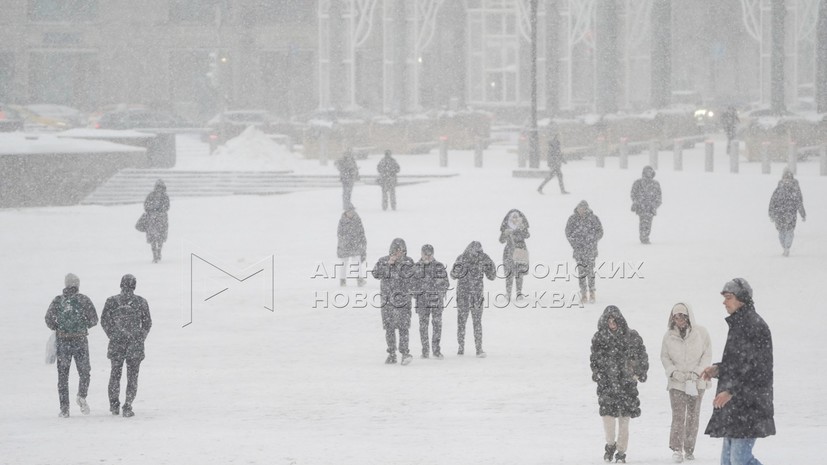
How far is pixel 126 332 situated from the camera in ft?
41.8

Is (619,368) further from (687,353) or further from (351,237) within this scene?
(351,237)

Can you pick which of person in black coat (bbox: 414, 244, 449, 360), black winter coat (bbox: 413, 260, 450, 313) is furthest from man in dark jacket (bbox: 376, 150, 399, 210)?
black winter coat (bbox: 413, 260, 450, 313)

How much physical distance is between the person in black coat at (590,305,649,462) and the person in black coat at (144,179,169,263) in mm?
13893

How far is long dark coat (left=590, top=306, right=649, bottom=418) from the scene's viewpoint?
10195 millimetres

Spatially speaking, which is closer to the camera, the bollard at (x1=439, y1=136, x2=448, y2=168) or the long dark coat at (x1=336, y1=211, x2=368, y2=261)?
the long dark coat at (x1=336, y1=211, x2=368, y2=261)

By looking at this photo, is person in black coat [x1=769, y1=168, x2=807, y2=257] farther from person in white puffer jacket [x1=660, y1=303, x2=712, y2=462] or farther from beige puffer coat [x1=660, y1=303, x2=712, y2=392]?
beige puffer coat [x1=660, y1=303, x2=712, y2=392]

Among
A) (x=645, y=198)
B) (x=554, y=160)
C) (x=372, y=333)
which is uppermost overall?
(x=554, y=160)

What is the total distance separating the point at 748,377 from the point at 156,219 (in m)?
15.9

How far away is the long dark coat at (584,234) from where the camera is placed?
736 inches

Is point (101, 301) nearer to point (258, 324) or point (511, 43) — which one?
point (258, 324)

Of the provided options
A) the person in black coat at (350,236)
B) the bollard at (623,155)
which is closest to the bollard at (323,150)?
the bollard at (623,155)

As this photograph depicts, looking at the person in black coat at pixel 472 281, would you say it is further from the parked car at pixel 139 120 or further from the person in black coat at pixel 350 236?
the parked car at pixel 139 120

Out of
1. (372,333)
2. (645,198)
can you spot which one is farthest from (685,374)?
(645,198)

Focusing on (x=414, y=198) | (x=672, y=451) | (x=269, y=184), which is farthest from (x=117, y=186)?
(x=672, y=451)
